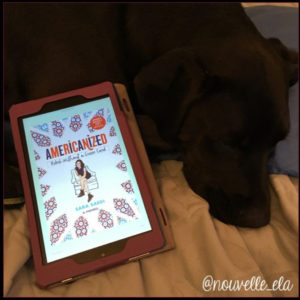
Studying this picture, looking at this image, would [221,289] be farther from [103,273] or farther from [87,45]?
[87,45]

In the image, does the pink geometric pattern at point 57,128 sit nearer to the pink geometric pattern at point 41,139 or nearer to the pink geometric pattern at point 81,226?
the pink geometric pattern at point 41,139

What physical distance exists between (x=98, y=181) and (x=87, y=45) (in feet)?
1.53

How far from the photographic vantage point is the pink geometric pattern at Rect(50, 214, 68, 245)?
0.81 meters

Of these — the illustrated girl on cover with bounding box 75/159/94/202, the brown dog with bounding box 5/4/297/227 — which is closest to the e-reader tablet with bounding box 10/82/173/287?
the illustrated girl on cover with bounding box 75/159/94/202

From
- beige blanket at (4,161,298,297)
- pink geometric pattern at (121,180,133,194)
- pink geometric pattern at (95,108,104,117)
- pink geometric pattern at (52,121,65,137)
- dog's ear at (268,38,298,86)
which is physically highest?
dog's ear at (268,38,298,86)

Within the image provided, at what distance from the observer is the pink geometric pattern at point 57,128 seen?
2.99 feet

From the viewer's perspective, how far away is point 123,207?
0.86 m

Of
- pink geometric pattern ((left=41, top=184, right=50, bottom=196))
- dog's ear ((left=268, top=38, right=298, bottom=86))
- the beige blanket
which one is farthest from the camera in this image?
dog's ear ((left=268, top=38, right=298, bottom=86))

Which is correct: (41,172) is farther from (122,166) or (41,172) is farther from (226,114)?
(226,114)

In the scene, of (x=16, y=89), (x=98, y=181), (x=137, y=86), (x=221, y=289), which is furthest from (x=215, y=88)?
(x=16, y=89)

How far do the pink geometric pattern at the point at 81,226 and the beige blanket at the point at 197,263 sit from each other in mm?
111

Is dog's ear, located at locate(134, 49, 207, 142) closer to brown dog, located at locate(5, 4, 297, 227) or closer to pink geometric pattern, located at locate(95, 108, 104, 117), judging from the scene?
Answer: brown dog, located at locate(5, 4, 297, 227)

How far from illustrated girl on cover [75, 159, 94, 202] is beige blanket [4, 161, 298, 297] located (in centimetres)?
18

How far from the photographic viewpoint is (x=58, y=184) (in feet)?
2.85
